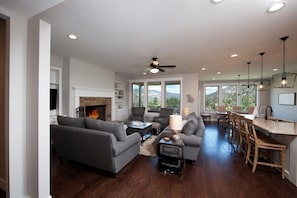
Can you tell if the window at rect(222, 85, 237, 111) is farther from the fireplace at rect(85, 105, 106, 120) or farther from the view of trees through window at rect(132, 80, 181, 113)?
the fireplace at rect(85, 105, 106, 120)

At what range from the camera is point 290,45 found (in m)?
3.04

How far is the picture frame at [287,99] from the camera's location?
582 centimetres

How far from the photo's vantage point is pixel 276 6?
1751 mm

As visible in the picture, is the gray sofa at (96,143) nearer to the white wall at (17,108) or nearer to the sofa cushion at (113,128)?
the sofa cushion at (113,128)

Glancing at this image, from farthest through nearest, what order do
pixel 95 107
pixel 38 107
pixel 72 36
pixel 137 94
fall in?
1. pixel 137 94
2. pixel 95 107
3. pixel 72 36
4. pixel 38 107

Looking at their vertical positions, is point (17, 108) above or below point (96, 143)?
above

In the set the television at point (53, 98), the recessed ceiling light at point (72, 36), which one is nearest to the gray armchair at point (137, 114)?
the television at point (53, 98)

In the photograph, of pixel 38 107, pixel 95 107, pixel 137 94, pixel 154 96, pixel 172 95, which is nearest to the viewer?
pixel 38 107

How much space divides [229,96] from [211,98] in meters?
1.04

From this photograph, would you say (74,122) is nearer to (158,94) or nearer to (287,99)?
(158,94)

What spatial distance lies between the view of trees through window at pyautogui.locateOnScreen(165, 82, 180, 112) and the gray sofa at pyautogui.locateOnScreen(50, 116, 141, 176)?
417 centimetres

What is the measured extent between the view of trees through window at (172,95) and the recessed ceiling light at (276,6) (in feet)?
15.7

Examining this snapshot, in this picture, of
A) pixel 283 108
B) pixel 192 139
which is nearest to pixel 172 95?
pixel 192 139

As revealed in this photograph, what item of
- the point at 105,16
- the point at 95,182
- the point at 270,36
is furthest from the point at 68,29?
the point at 270,36
